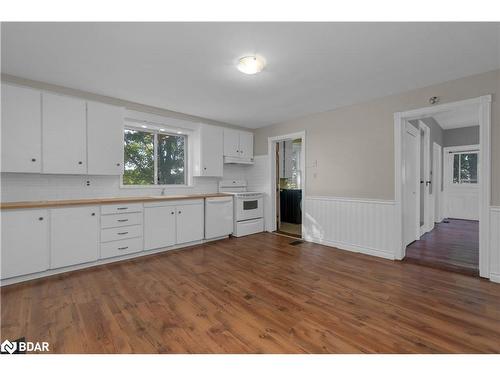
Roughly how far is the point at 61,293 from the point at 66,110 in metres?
2.22

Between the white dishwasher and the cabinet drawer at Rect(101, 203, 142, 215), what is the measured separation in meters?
1.22

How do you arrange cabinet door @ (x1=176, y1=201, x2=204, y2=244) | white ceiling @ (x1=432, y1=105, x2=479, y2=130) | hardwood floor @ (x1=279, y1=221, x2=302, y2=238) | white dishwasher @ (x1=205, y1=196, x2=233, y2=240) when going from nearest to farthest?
cabinet door @ (x1=176, y1=201, x2=204, y2=244), white dishwasher @ (x1=205, y1=196, x2=233, y2=240), white ceiling @ (x1=432, y1=105, x2=479, y2=130), hardwood floor @ (x1=279, y1=221, x2=302, y2=238)

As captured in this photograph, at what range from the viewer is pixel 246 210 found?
4809 millimetres

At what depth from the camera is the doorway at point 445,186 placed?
2.67 m

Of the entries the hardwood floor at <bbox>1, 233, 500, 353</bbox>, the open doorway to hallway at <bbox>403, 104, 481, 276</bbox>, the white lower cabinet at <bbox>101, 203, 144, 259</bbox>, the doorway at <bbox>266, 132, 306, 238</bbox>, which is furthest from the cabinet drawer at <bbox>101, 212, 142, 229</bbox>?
the open doorway to hallway at <bbox>403, 104, 481, 276</bbox>

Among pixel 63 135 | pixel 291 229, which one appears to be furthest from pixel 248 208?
pixel 63 135

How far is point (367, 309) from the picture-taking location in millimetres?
1994

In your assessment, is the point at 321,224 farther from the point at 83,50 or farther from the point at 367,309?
the point at 83,50

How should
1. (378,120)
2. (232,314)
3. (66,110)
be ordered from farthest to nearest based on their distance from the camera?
(378,120), (66,110), (232,314)

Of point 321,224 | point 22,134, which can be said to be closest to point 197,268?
point 321,224

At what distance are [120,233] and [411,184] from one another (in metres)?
4.72

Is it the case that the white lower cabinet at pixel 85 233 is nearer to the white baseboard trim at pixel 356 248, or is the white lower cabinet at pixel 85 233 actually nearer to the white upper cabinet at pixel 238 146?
the white upper cabinet at pixel 238 146

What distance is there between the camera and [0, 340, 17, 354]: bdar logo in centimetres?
152

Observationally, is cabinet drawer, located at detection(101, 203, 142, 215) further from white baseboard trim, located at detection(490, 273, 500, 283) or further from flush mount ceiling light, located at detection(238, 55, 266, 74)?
white baseboard trim, located at detection(490, 273, 500, 283)
